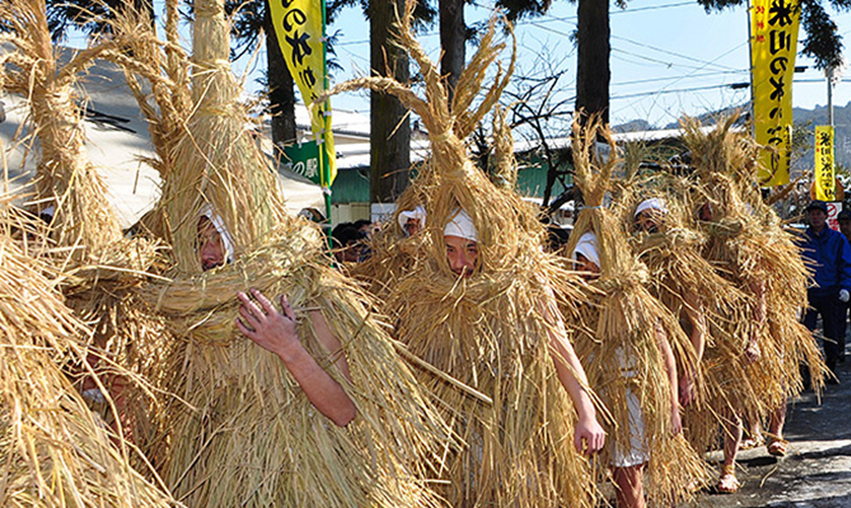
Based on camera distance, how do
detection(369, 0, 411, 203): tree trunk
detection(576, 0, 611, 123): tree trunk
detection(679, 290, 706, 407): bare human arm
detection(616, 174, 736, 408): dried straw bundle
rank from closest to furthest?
detection(679, 290, 706, 407): bare human arm → detection(616, 174, 736, 408): dried straw bundle → detection(369, 0, 411, 203): tree trunk → detection(576, 0, 611, 123): tree trunk

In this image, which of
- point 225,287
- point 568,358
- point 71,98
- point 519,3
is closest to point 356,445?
point 225,287

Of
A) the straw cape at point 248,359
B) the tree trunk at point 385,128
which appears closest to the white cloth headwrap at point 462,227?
the straw cape at point 248,359

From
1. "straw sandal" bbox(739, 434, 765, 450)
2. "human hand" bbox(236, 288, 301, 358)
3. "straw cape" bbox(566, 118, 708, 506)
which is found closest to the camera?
"human hand" bbox(236, 288, 301, 358)

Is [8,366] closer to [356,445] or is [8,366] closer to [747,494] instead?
[356,445]

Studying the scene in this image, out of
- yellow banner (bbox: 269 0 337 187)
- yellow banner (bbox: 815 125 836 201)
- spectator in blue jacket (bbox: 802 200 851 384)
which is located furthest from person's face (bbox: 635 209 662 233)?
yellow banner (bbox: 815 125 836 201)

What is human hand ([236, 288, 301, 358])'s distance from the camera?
1.94 meters

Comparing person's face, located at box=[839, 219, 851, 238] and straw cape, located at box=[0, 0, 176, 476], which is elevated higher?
straw cape, located at box=[0, 0, 176, 476]

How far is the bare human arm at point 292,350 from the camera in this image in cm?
194

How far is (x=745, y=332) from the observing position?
4445 millimetres

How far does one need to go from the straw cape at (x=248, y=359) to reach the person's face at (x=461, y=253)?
71 centimetres

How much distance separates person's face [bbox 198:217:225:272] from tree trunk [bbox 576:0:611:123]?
6.12 m

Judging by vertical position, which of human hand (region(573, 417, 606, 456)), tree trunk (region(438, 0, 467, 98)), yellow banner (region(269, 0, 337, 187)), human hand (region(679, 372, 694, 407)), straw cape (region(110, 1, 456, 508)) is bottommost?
human hand (region(679, 372, 694, 407))

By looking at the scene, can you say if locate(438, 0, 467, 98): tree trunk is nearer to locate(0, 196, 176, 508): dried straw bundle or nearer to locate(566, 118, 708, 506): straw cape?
locate(566, 118, 708, 506): straw cape

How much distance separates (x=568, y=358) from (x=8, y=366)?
1.87 m
